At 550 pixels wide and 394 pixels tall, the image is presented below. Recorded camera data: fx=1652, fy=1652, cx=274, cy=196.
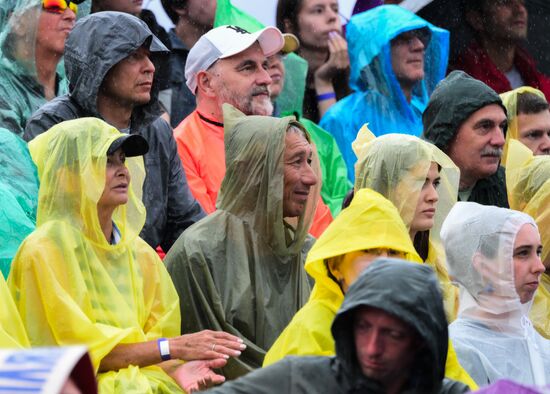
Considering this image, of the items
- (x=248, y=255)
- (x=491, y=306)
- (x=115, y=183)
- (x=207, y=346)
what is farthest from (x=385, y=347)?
(x=248, y=255)

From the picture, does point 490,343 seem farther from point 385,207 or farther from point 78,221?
point 78,221

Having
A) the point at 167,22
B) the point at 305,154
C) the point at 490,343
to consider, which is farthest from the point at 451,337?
the point at 167,22

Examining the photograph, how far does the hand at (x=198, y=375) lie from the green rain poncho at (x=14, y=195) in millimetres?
928

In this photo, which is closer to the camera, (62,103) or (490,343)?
A: (490,343)

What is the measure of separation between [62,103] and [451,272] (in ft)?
7.13

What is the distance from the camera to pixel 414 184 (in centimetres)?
796

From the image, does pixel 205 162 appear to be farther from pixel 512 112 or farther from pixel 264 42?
pixel 512 112

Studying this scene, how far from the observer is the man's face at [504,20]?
37.0 ft

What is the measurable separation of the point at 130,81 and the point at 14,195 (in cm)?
109

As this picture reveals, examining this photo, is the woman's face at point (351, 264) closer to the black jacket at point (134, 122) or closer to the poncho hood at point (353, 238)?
the poncho hood at point (353, 238)

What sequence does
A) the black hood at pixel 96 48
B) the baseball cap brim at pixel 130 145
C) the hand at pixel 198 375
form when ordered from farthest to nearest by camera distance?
the black hood at pixel 96 48 → the baseball cap brim at pixel 130 145 → the hand at pixel 198 375

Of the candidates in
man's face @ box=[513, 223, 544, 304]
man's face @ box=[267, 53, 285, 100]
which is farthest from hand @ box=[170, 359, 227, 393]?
man's face @ box=[267, 53, 285, 100]

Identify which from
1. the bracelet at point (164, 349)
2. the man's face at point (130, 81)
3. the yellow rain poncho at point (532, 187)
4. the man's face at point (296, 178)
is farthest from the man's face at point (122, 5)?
the bracelet at point (164, 349)

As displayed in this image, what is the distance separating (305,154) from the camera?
7.79 m
